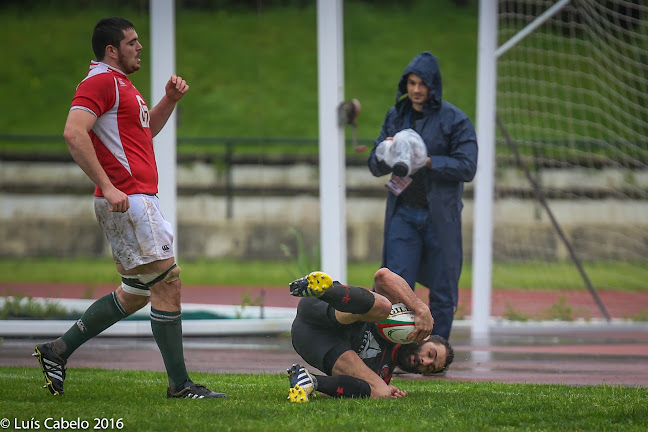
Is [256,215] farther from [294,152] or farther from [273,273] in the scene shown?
[273,273]

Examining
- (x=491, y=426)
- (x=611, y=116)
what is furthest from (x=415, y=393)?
(x=611, y=116)

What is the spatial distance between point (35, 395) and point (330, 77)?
16.4 feet

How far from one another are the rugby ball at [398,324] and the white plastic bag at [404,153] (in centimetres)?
162

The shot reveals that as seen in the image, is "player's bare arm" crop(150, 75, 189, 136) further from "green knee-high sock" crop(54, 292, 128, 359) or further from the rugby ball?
the rugby ball

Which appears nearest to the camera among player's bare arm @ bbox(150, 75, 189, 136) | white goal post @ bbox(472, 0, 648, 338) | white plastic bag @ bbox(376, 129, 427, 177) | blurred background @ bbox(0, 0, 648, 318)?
player's bare arm @ bbox(150, 75, 189, 136)

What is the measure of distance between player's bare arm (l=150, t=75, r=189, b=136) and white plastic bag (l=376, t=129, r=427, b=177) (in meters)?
1.83

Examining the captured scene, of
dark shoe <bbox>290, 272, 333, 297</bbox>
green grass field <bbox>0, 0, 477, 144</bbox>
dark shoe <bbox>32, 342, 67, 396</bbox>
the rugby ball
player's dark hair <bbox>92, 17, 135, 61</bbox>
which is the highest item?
green grass field <bbox>0, 0, 477, 144</bbox>

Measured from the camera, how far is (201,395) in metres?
5.75

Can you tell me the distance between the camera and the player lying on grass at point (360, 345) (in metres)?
5.74

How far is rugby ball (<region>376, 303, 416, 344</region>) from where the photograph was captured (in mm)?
5891

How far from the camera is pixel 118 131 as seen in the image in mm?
5719

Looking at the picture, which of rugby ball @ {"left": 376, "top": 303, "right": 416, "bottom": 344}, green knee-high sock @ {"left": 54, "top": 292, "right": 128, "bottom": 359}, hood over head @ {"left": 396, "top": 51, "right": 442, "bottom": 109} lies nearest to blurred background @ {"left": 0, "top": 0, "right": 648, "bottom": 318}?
hood over head @ {"left": 396, "top": 51, "right": 442, "bottom": 109}

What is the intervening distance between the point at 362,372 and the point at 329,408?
1.95 ft

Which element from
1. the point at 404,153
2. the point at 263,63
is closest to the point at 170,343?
the point at 404,153
